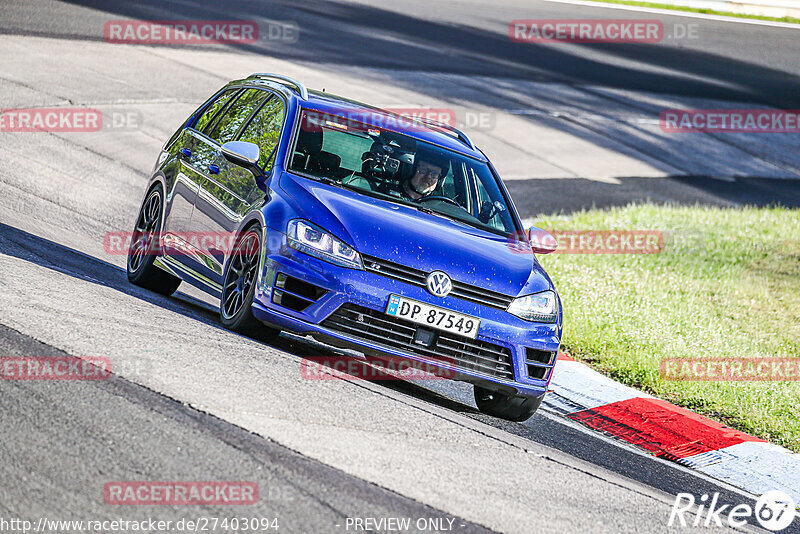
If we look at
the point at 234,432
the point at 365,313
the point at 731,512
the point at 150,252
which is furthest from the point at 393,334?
the point at 150,252

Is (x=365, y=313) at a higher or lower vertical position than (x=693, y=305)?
higher

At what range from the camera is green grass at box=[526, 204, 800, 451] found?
8750mm

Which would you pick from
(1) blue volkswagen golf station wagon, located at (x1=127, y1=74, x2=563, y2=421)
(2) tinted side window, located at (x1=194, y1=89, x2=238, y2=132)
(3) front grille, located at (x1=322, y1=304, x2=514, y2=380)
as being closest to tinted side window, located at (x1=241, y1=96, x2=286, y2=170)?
(1) blue volkswagen golf station wagon, located at (x1=127, y1=74, x2=563, y2=421)

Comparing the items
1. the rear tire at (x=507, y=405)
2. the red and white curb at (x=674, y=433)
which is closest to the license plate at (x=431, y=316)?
the rear tire at (x=507, y=405)

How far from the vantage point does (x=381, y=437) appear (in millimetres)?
5605

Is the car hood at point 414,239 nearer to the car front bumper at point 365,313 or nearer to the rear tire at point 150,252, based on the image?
the car front bumper at point 365,313

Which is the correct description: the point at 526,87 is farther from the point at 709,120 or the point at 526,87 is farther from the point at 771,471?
the point at 771,471

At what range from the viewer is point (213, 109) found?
29.7 feet

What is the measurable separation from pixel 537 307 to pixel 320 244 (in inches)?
56.7

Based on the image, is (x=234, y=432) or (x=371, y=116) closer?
(x=234, y=432)

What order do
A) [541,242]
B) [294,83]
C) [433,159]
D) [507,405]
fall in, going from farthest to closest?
1. [294,83]
2. [433,159]
3. [541,242]
4. [507,405]

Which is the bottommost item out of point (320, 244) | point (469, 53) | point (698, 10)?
point (469, 53)

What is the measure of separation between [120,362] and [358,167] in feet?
8.27

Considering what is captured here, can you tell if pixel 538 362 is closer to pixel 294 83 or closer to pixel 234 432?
pixel 234 432
